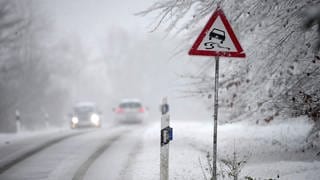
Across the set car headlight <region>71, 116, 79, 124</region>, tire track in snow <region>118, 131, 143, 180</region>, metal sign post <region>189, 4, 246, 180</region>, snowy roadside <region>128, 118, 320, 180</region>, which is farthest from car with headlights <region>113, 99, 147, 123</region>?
metal sign post <region>189, 4, 246, 180</region>

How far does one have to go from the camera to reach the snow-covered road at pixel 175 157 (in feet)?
24.9

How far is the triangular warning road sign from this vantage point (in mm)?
6461

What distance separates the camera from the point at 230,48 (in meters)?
6.53

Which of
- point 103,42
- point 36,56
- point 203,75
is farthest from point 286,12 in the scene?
point 103,42

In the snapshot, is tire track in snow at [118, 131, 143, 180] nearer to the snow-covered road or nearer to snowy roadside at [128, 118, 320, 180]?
the snow-covered road

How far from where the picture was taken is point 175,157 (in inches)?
368

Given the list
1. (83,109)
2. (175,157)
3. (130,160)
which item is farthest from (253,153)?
(83,109)

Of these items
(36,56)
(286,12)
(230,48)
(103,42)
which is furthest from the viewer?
(103,42)

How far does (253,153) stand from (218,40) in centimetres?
358

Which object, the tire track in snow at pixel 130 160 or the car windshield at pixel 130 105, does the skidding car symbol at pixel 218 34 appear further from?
the car windshield at pixel 130 105

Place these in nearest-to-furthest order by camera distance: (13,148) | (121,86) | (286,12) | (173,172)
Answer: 1. (286,12)
2. (173,172)
3. (13,148)
4. (121,86)

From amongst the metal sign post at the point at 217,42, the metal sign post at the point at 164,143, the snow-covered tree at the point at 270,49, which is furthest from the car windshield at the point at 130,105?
the metal sign post at the point at 217,42

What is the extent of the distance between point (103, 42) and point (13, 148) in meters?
64.6

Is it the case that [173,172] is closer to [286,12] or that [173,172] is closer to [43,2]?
[286,12]
